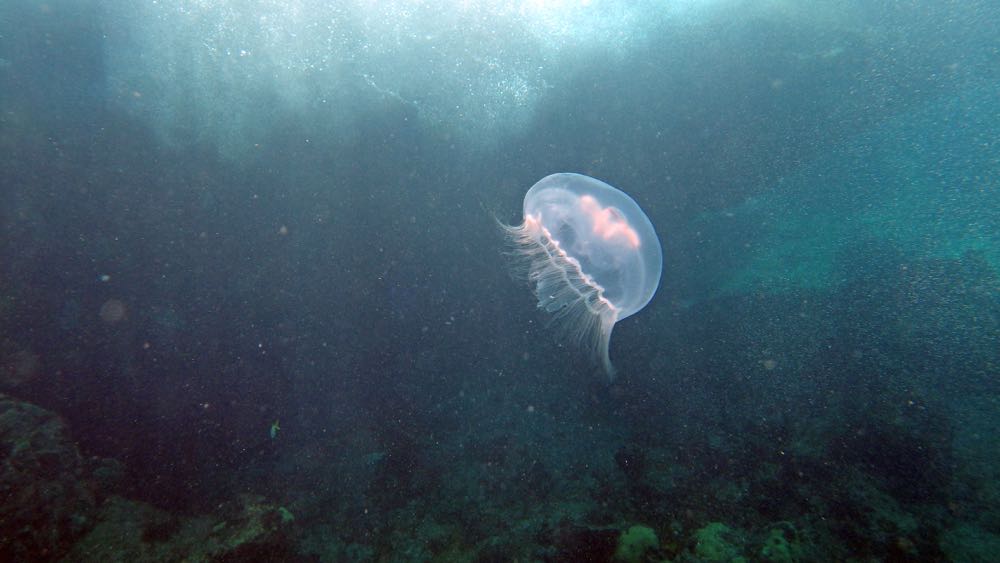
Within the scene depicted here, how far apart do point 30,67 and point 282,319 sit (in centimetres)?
370

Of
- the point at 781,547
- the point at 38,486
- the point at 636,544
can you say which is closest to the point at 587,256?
the point at 636,544

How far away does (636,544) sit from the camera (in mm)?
3420

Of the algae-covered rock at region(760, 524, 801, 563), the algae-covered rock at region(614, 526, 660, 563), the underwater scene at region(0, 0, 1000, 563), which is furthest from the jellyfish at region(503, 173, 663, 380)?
the algae-covered rock at region(760, 524, 801, 563)

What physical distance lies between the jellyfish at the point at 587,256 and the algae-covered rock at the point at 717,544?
173 centimetres

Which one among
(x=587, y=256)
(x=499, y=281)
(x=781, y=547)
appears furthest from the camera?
(x=499, y=281)

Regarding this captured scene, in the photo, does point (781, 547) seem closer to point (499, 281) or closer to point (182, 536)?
point (499, 281)

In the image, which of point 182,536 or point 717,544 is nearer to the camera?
point 717,544

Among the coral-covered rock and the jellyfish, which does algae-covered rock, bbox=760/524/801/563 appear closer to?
the jellyfish

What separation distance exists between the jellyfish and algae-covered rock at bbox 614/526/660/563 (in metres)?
1.65

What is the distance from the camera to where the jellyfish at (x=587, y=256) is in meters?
4.76

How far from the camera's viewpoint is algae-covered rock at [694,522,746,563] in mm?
3316

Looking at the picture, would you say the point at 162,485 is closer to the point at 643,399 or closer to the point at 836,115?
the point at 643,399

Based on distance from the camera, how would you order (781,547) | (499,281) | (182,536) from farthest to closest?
(499,281) → (182,536) → (781,547)

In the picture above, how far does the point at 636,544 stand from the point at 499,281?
3.03 meters
